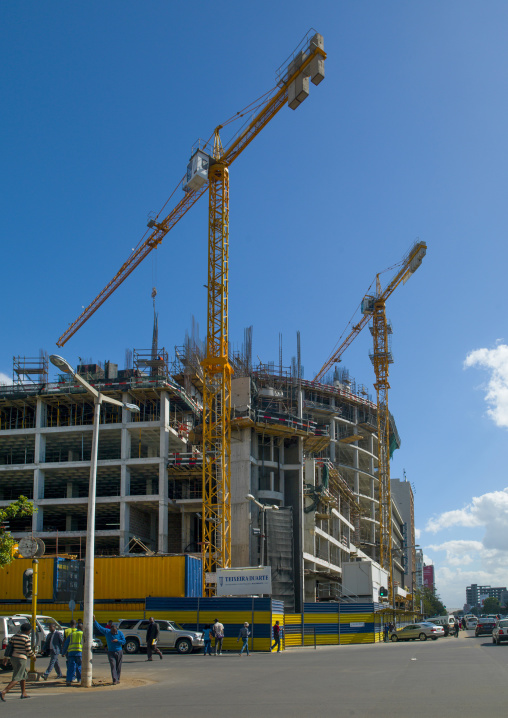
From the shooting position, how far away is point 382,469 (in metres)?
102

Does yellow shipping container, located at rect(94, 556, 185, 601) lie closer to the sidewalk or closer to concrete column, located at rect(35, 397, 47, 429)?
the sidewalk

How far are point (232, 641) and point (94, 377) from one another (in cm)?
4029

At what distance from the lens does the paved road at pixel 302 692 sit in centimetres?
1312

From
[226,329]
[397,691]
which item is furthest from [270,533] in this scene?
[397,691]

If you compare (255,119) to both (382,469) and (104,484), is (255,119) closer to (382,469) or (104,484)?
(104,484)

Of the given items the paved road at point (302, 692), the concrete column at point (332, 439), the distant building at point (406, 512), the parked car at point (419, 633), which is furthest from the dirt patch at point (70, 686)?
the distant building at point (406, 512)

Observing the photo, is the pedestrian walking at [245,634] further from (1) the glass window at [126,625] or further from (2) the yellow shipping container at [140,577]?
(2) the yellow shipping container at [140,577]

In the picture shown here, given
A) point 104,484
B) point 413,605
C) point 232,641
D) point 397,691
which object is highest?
point 104,484

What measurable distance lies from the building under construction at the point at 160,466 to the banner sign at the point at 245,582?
19.6 meters

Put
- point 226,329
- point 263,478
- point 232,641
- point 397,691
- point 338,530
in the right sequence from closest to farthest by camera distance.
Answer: point 397,691, point 232,641, point 226,329, point 263,478, point 338,530

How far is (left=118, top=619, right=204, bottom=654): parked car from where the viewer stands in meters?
32.6

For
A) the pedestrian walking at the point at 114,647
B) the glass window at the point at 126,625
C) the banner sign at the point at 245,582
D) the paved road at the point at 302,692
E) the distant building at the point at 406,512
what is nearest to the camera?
the paved road at the point at 302,692

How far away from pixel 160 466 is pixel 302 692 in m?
51.6

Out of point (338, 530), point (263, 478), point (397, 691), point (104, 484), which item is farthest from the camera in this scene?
point (338, 530)
